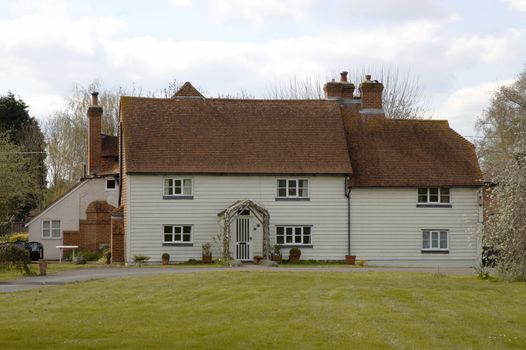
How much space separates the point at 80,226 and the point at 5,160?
779cm

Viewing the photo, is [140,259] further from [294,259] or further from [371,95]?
[371,95]

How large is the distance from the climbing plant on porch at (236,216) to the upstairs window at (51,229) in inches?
517

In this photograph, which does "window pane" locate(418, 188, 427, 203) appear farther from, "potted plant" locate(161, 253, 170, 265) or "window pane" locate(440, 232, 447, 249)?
"potted plant" locate(161, 253, 170, 265)

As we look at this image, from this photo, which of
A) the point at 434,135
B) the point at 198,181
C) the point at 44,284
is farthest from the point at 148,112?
the point at 44,284

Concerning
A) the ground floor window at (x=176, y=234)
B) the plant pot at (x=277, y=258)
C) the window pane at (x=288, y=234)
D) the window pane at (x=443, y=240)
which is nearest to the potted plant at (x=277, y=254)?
the plant pot at (x=277, y=258)

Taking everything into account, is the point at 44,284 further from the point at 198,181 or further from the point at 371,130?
the point at 371,130

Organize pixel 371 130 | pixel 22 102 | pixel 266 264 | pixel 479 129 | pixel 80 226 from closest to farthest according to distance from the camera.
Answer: pixel 266 264 < pixel 371 130 < pixel 80 226 < pixel 479 129 < pixel 22 102

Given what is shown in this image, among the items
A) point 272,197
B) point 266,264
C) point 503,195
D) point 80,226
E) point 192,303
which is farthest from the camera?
point 80,226

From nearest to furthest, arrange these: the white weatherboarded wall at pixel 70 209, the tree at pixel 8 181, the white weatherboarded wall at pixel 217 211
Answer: the tree at pixel 8 181 → the white weatherboarded wall at pixel 217 211 → the white weatherboarded wall at pixel 70 209

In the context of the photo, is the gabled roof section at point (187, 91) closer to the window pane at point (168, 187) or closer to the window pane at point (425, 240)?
the window pane at point (168, 187)

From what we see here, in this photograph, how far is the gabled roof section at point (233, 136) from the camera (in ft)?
Answer: 150

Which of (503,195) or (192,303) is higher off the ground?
(503,195)

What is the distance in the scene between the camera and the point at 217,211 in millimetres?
45469

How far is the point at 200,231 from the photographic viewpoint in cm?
4544
